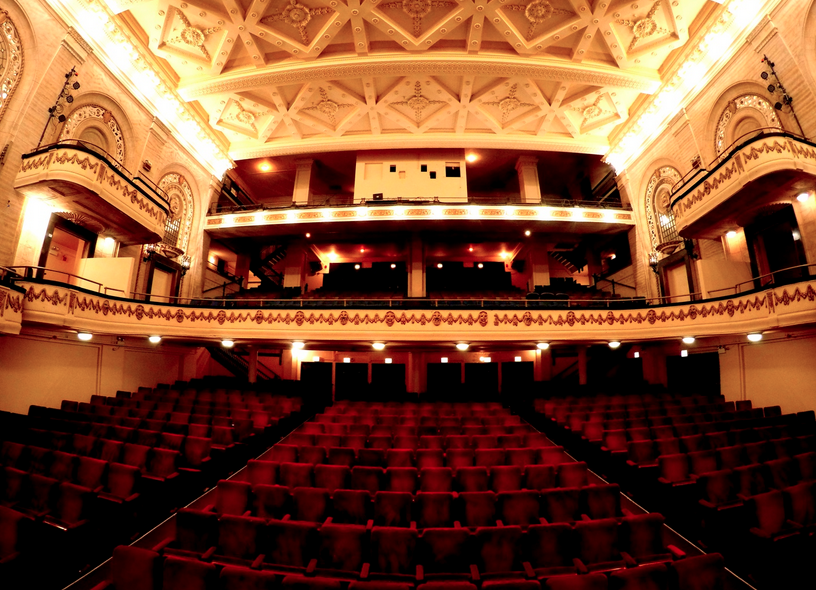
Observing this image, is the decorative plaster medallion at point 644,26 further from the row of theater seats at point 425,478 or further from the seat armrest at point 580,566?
the seat armrest at point 580,566

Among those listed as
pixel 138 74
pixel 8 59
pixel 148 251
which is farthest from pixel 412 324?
pixel 138 74

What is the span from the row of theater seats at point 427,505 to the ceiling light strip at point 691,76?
1120cm

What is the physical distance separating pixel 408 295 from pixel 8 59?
1175 cm

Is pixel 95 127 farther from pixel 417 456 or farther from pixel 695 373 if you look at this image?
pixel 695 373

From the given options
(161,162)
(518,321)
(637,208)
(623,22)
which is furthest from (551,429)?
(161,162)

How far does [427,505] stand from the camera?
3512 millimetres

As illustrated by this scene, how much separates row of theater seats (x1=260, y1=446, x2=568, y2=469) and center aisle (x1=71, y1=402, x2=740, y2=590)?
0.46 m

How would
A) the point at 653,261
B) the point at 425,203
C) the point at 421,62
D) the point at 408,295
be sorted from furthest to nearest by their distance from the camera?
1. the point at 408,295
2. the point at 425,203
3. the point at 653,261
4. the point at 421,62

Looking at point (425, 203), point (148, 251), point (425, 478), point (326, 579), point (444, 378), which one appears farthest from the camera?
point (425, 203)

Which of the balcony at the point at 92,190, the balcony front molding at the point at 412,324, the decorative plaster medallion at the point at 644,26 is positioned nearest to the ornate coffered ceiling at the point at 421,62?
the decorative plaster medallion at the point at 644,26

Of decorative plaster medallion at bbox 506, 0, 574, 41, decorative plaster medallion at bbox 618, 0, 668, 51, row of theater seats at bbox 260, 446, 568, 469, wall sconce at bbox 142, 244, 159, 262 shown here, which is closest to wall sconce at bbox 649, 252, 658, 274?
decorative plaster medallion at bbox 618, 0, 668, 51

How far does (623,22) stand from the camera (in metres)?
10.0

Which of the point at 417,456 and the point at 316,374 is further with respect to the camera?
the point at 316,374

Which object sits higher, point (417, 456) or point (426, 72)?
point (426, 72)
